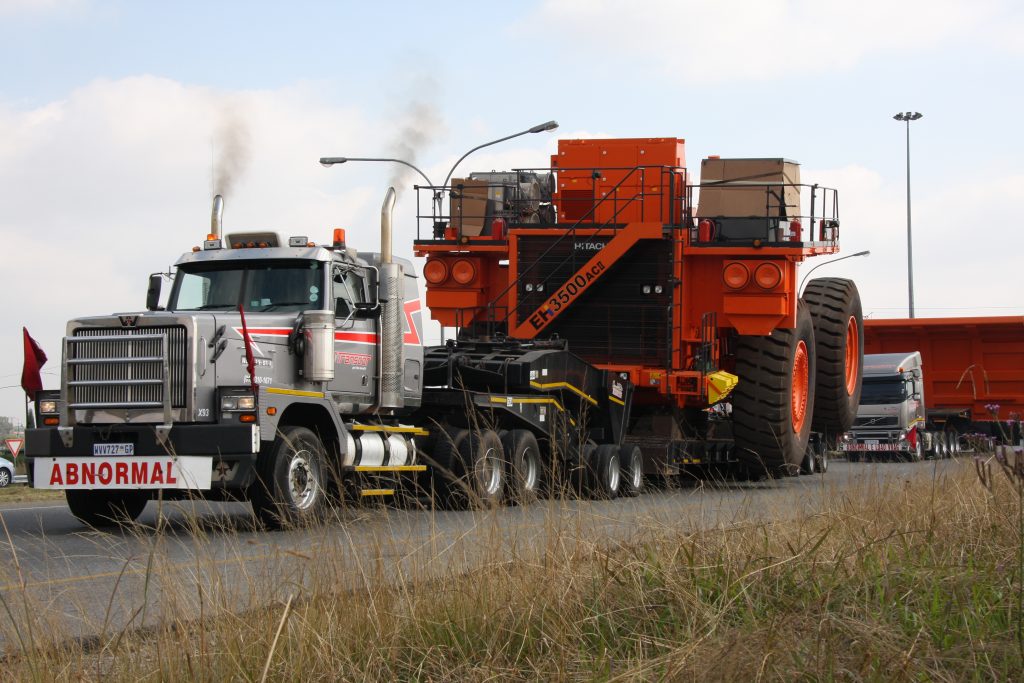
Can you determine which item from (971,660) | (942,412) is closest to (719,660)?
(971,660)

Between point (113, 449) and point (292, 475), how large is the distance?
1536mm

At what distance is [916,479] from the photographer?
1141 cm

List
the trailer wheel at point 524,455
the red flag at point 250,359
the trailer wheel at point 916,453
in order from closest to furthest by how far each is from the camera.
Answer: the red flag at point 250,359 < the trailer wheel at point 524,455 < the trailer wheel at point 916,453

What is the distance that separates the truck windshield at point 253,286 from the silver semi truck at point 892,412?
2202 cm

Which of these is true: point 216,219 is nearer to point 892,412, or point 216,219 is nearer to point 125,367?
point 125,367

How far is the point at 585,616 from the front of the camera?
592 centimetres

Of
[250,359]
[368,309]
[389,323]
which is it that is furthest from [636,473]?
[250,359]

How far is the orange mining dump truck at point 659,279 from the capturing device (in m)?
18.6

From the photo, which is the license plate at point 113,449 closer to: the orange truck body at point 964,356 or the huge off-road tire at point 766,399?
the huge off-road tire at point 766,399

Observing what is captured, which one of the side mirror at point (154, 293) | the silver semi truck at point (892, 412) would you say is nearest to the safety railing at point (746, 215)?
the side mirror at point (154, 293)

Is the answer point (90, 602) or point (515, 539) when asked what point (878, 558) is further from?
point (90, 602)

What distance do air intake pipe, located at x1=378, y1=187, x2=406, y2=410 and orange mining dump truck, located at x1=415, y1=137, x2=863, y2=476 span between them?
3.43 m

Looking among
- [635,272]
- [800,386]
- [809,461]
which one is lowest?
[809,461]

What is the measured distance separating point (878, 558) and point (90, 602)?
4037mm
